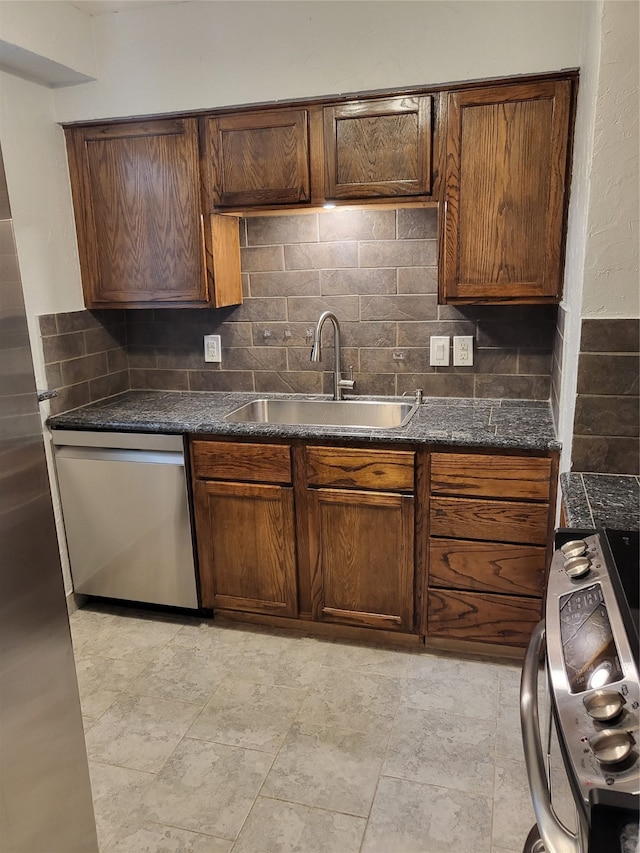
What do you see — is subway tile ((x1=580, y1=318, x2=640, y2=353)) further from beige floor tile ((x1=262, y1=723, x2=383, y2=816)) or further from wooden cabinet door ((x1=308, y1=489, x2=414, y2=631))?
beige floor tile ((x1=262, y1=723, x2=383, y2=816))

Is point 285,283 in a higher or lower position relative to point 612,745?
higher

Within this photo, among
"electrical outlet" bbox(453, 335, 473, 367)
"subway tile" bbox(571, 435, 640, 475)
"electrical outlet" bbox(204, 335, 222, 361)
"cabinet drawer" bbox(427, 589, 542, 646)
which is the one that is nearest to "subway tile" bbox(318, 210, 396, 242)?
"electrical outlet" bbox(453, 335, 473, 367)

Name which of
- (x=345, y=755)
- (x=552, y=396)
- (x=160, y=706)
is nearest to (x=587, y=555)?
(x=345, y=755)

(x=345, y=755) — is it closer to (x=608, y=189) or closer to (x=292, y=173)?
(x=608, y=189)

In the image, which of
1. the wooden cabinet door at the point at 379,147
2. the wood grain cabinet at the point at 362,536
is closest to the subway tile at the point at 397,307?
the wooden cabinet door at the point at 379,147

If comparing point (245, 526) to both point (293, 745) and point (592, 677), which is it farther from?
point (592, 677)

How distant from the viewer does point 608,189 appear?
169 cm

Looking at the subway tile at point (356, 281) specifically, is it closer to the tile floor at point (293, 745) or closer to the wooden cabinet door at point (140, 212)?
the wooden cabinet door at point (140, 212)

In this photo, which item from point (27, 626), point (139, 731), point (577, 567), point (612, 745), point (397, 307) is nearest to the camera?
point (612, 745)

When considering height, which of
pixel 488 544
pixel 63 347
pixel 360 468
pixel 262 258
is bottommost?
pixel 488 544

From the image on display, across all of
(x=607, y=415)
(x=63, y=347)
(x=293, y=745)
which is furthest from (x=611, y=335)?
(x=63, y=347)

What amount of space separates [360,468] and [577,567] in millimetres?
1260

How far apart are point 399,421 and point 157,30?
5.91 feet

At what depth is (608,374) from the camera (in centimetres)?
180
